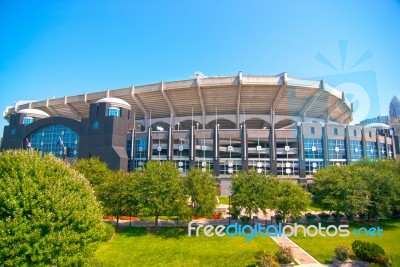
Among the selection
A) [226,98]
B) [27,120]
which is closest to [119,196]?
[226,98]

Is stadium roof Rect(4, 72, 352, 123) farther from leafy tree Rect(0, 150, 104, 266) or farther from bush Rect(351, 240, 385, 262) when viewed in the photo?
leafy tree Rect(0, 150, 104, 266)

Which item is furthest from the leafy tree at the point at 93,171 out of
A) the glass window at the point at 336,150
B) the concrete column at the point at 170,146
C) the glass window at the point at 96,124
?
the glass window at the point at 336,150

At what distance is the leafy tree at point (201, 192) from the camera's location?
27875mm

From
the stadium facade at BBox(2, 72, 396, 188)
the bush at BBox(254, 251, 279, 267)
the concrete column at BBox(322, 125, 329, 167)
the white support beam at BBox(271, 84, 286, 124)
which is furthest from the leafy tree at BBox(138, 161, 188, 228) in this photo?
the concrete column at BBox(322, 125, 329, 167)

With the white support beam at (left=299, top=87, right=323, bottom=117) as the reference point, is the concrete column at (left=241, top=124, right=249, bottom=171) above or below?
below

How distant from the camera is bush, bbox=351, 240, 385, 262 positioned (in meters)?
18.2

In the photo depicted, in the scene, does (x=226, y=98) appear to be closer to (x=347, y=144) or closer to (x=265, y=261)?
(x=347, y=144)

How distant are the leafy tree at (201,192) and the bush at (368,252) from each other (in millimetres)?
13569

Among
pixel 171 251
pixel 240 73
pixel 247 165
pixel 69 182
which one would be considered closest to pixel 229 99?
pixel 240 73

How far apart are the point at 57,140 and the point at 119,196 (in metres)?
38.7

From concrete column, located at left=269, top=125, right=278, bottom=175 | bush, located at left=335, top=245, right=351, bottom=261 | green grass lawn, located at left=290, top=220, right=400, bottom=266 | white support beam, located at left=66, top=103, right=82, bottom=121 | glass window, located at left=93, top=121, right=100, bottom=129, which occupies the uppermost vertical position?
white support beam, located at left=66, top=103, right=82, bottom=121

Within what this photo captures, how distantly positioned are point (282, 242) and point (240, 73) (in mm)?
40478

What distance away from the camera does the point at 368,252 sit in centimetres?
1830

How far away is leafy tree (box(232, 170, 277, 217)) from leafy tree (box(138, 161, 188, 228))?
19.0 feet
